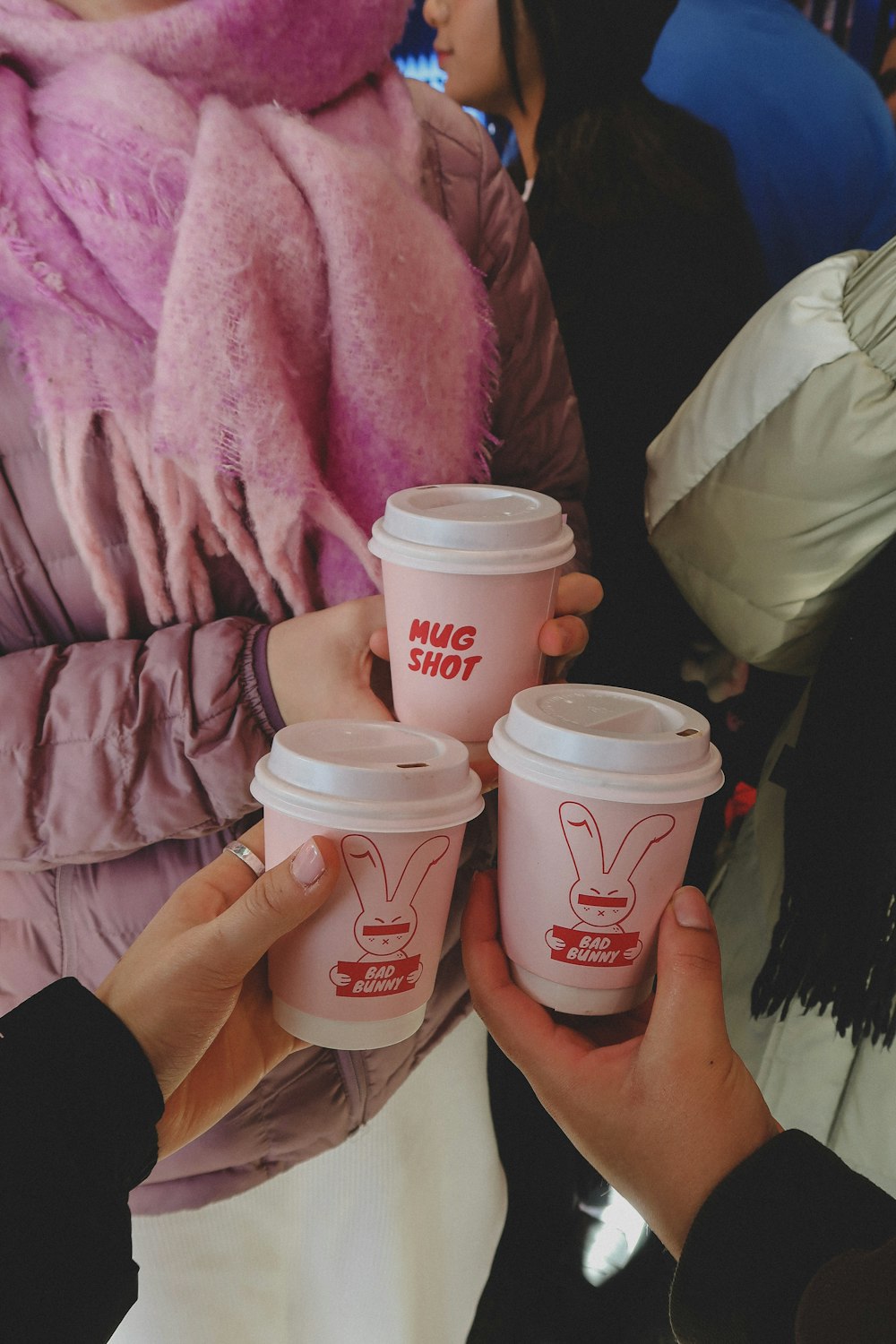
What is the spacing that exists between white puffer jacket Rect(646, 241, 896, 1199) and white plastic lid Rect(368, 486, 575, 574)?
268 mm

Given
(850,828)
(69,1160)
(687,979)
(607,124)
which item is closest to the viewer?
(69,1160)

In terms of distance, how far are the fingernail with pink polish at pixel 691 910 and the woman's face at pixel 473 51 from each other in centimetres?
135

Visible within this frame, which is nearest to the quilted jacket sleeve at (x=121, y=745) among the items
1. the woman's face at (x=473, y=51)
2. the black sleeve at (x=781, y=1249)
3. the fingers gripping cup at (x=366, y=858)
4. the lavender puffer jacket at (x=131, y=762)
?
the lavender puffer jacket at (x=131, y=762)

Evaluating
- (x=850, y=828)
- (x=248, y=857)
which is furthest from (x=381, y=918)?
(x=850, y=828)

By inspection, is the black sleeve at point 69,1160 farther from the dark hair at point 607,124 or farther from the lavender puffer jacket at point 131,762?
the dark hair at point 607,124

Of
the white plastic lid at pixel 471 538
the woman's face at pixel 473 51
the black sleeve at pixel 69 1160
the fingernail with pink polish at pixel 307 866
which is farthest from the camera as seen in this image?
the woman's face at pixel 473 51

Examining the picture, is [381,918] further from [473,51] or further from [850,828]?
[473,51]

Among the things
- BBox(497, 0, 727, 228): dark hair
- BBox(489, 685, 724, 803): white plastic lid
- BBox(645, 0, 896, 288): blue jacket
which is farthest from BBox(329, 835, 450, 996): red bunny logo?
BBox(645, 0, 896, 288): blue jacket

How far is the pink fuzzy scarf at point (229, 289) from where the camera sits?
0.89 meters

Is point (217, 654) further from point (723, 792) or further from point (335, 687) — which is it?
point (723, 792)

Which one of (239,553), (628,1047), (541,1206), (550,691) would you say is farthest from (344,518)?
(541,1206)

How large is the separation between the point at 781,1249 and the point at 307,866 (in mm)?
430

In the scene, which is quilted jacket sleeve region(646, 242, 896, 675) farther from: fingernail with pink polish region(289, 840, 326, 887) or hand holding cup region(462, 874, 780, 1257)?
fingernail with pink polish region(289, 840, 326, 887)

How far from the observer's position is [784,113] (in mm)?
1453
